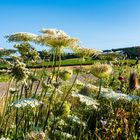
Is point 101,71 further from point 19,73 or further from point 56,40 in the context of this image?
point 19,73

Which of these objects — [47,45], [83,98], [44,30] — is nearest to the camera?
[83,98]

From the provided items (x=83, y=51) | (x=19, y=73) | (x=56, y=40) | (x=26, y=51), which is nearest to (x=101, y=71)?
(x=83, y=51)

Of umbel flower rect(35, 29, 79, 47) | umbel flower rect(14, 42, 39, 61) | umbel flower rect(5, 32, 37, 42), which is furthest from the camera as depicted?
umbel flower rect(14, 42, 39, 61)

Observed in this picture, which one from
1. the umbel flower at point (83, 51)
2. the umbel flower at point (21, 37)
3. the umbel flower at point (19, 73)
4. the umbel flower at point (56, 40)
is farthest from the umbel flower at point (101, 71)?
the umbel flower at point (19, 73)

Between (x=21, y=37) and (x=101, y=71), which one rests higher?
(x=21, y=37)

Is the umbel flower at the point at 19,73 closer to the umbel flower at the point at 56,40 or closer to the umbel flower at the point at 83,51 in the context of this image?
the umbel flower at the point at 56,40

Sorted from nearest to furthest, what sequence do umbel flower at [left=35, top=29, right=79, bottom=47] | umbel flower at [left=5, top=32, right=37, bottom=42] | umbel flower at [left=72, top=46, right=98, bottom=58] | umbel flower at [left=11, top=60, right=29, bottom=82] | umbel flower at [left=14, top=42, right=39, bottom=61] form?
1. umbel flower at [left=11, top=60, right=29, bottom=82]
2. umbel flower at [left=35, top=29, right=79, bottom=47]
3. umbel flower at [left=72, top=46, right=98, bottom=58]
4. umbel flower at [left=5, top=32, right=37, bottom=42]
5. umbel flower at [left=14, top=42, right=39, bottom=61]

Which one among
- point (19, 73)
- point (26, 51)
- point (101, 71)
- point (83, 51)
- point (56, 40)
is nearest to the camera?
point (19, 73)

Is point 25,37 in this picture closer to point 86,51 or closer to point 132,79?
point 86,51

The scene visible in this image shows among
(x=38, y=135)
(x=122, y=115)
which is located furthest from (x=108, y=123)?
(x=38, y=135)

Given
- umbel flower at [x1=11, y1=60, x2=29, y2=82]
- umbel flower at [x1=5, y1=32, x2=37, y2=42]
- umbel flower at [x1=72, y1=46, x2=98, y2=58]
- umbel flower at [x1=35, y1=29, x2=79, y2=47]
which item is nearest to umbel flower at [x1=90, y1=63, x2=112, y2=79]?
umbel flower at [x1=72, y1=46, x2=98, y2=58]

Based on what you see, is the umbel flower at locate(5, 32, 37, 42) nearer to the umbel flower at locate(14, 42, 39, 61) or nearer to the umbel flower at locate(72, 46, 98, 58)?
the umbel flower at locate(14, 42, 39, 61)

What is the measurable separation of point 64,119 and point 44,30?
137cm

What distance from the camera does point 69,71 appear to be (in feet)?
20.9
